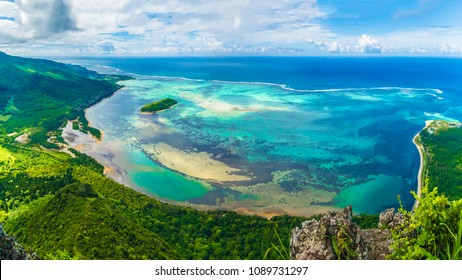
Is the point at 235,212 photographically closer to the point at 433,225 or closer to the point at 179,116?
the point at 433,225

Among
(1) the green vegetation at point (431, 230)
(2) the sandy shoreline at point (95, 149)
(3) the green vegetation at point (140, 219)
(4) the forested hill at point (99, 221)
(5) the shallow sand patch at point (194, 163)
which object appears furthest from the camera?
(2) the sandy shoreline at point (95, 149)

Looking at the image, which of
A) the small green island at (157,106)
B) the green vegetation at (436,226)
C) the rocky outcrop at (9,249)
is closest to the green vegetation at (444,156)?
the green vegetation at (436,226)

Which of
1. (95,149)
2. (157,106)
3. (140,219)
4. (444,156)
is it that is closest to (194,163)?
(140,219)

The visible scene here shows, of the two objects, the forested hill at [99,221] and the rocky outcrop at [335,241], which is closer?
the rocky outcrop at [335,241]

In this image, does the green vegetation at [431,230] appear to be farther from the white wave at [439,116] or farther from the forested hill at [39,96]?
the white wave at [439,116]

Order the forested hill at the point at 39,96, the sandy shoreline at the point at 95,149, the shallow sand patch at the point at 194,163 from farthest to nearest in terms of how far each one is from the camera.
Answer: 1. the forested hill at the point at 39,96
2. the sandy shoreline at the point at 95,149
3. the shallow sand patch at the point at 194,163

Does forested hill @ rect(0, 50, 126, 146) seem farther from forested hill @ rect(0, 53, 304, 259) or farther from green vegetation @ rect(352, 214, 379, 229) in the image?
green vegetation @ rect(352, 214, 379, 229)
